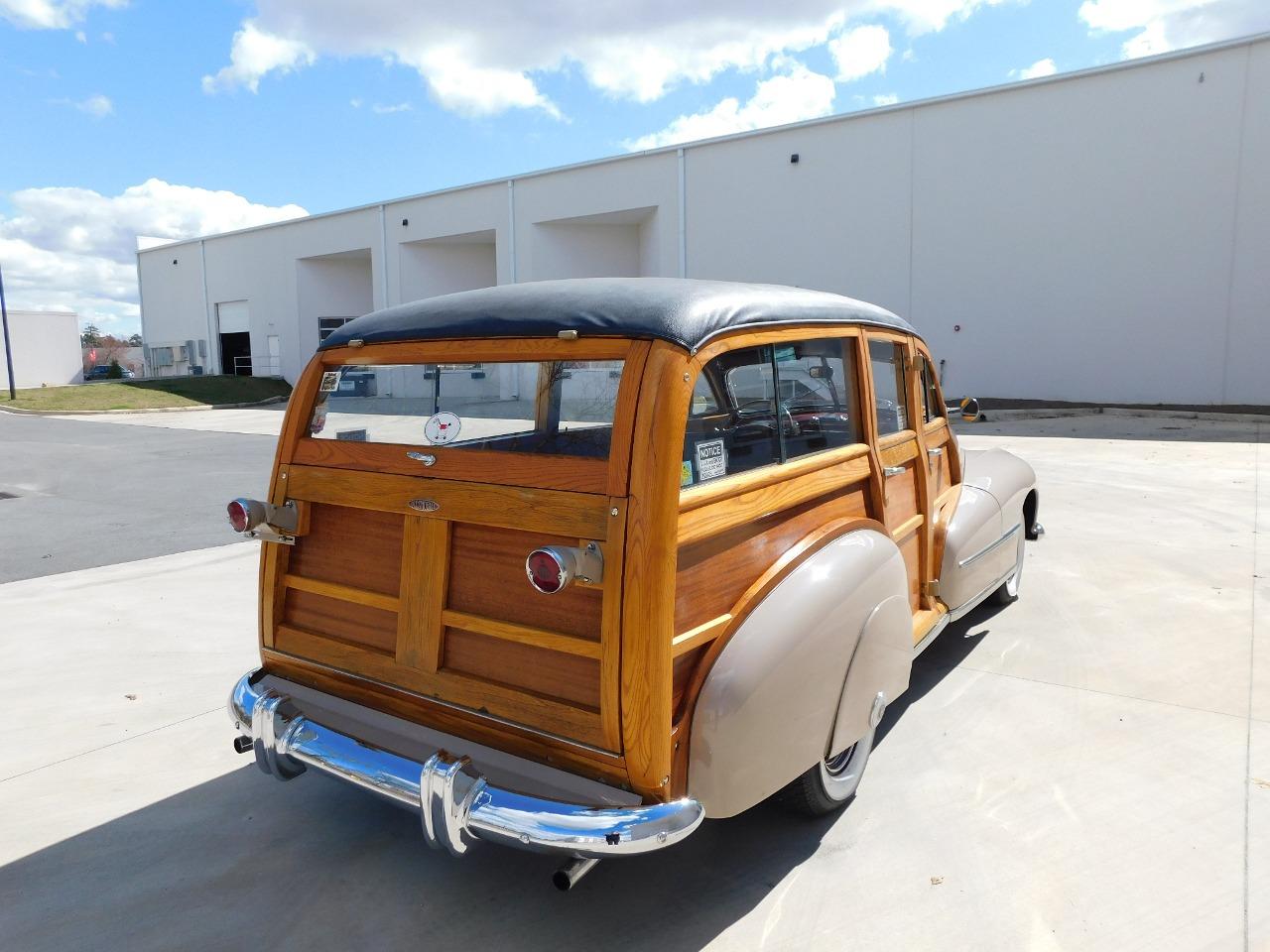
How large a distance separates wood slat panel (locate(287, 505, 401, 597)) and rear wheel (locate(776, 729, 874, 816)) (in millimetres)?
1403

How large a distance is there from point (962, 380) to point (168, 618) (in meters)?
18.4

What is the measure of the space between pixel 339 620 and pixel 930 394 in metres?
2.93

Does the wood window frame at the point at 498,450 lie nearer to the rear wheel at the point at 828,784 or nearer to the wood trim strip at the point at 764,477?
the wood trim strip at the point at 764,477

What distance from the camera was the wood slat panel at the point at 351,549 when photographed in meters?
2.63

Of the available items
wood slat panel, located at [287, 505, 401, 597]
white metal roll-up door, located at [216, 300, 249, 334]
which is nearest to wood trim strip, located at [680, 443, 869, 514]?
wood slat panel, located at [287, 505, 401, 597]

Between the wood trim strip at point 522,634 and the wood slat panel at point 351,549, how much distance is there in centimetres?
27

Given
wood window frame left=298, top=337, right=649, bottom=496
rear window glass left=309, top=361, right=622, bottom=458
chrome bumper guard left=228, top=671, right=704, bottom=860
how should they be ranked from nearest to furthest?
chrome bumper guard left=228, top=671, right=704, bottom=860
wood window frame left=298, top=337, right=649, bottom=496
rear window glass left=309, top=361, right=622, bottom=458

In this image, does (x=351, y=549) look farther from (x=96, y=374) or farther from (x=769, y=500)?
(x=96, y=374)

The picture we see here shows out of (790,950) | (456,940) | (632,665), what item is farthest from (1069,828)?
(456,940)

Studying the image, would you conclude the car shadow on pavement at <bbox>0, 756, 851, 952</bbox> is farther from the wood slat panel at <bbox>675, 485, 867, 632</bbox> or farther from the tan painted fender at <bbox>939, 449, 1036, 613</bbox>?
the tan painted fender at <bbox>939, 449, 1036, 613</bbox>

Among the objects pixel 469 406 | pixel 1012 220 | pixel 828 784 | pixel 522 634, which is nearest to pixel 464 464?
pixel 469 406

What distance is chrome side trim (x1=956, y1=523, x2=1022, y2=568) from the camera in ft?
12.4

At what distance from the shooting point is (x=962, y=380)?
20031 mm

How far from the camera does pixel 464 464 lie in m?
2.43
